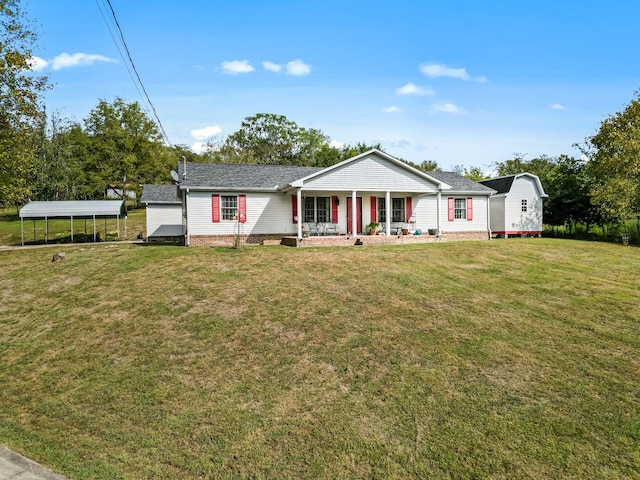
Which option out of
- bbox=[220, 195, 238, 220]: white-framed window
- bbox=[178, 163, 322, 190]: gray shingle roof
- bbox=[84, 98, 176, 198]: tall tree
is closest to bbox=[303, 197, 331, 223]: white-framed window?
bbox=[178, 163, 322, 190]: gray shingle roof

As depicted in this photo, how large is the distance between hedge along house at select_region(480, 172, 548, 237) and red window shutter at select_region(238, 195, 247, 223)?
629 inches

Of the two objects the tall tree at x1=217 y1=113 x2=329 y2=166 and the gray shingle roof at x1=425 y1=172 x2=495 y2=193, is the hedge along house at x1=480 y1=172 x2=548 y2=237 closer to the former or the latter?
the gray shingle roof at x1=425 y1=172 x2=495 y2=193

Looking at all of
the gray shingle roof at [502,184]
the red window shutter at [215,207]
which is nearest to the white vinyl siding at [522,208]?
the gray shingle roof at [502,184]

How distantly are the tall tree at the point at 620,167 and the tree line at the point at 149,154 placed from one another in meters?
0.06

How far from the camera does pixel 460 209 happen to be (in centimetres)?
2291

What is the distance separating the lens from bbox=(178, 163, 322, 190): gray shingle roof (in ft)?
59.7

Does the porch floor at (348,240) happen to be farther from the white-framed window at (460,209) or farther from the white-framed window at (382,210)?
the white-framed window at (460,209)

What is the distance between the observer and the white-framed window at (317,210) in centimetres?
1989

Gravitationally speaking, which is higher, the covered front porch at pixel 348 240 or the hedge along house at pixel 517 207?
the hedge along house at pixel 517 207

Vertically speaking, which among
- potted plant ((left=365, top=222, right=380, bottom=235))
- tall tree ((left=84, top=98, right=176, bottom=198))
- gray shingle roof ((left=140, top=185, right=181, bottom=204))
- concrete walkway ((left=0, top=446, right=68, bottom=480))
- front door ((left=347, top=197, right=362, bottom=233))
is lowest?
concrete walkway ((left=0, top=446, right=68, bottom=480))

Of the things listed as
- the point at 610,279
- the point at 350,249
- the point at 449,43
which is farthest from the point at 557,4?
the point at 350,249

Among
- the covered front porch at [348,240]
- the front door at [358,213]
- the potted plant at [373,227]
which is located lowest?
the covered front porch at [348,240]

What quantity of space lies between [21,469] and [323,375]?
3.69m

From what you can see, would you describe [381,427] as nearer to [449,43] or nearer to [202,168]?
[449,43]
